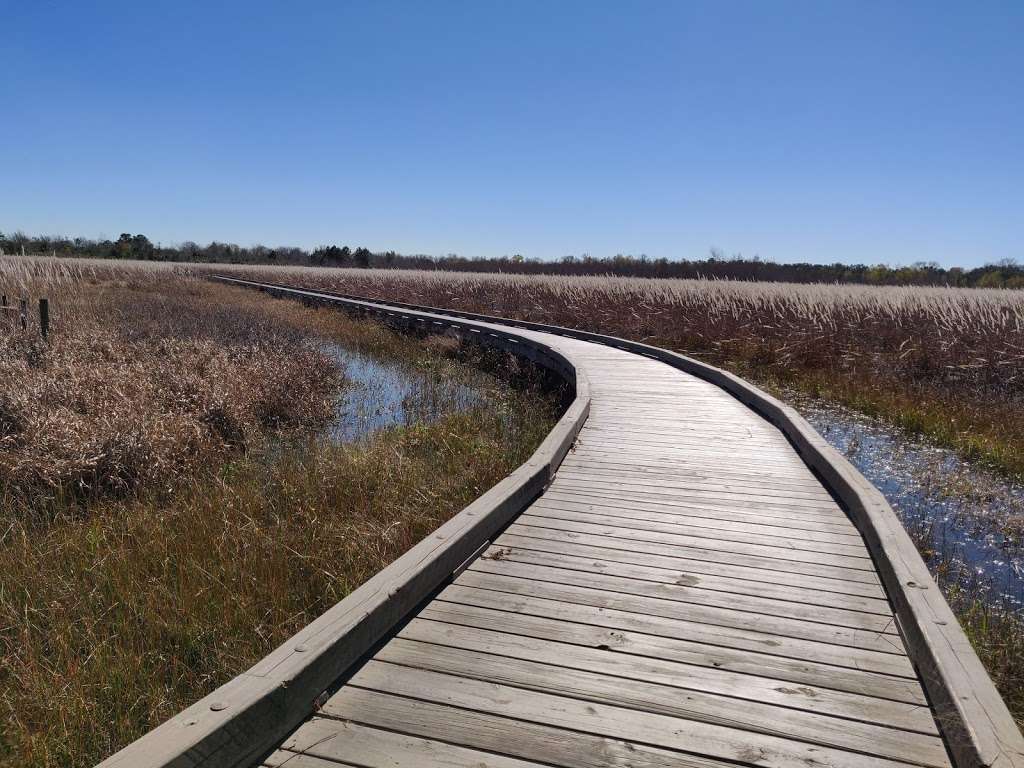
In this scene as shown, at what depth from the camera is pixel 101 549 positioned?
4.51 m

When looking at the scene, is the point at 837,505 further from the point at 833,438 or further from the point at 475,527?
the point at 833,438

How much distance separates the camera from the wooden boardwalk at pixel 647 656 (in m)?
2.23

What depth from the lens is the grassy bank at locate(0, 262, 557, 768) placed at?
3121mm

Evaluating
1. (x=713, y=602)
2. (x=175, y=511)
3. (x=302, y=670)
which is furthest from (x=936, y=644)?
(x=175, y=511)

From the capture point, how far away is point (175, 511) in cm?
521

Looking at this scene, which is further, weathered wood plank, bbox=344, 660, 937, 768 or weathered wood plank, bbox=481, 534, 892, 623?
weathered wood plank, bbox=481, 534, 892, 623

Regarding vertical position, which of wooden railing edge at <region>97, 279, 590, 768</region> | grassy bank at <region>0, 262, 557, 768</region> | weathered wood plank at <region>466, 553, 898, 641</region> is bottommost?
grassy bank at <region>0, 262, 557, 768</region>

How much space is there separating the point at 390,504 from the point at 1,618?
2.36 meters

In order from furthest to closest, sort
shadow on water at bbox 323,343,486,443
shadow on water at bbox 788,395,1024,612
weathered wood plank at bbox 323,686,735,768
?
shadow on water at bbox 323,343,486,443, shadow on water at bbox 788,395,1024,612, weathered wood plank at bbox 323,686,735,768

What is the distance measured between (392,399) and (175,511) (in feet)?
17.9

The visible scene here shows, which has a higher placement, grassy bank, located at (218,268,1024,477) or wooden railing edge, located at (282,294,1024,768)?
grassy bank, located at (218,268,1024,477)

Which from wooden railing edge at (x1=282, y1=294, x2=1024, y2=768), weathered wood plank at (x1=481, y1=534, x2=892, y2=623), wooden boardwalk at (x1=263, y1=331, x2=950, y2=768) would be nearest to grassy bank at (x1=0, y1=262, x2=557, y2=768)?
weathered wood plank at (x1=481, y1=534, x2=892, y2=623)

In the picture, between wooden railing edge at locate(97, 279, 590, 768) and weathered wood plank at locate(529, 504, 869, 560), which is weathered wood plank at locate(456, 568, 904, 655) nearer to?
wooden railing edge at locate(97, 279, 590, 768)

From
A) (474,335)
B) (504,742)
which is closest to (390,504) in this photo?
(504,742)
